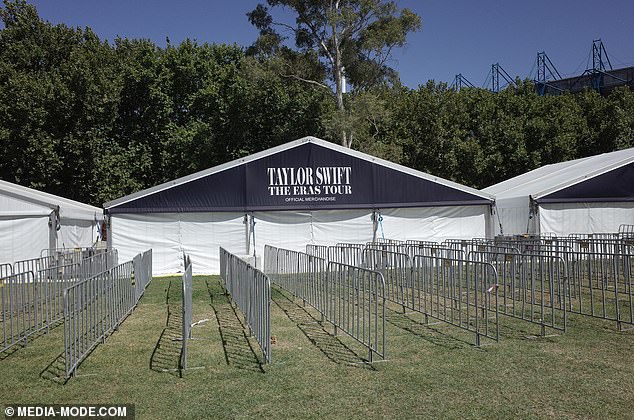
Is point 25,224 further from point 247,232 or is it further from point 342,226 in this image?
point 342,226

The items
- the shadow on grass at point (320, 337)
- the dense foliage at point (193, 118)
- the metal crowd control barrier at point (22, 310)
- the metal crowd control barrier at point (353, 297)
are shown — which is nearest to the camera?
the shadow on grass at point (320, 337)

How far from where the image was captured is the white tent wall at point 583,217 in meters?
23.5

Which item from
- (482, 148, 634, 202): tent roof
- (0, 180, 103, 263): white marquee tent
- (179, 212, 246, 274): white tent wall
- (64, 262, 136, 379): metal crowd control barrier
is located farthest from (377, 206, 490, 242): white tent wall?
(64, 262, 136, 379): metal crowd control barrier

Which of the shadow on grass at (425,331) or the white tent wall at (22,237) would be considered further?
the white tent wall at (22,237)

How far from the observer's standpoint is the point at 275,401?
6.46m

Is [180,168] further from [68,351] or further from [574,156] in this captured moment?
[68,351]

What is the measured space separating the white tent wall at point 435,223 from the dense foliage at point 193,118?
10581 mm

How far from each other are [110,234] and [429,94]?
2575 centimetres

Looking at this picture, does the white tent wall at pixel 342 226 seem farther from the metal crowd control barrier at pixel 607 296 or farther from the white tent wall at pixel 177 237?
the metal crowd control barrier at pixel 607 296

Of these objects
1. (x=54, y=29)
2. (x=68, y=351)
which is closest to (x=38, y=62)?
(x=54, y=29)

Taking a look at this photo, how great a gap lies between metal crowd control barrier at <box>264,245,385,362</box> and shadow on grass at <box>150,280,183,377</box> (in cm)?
261

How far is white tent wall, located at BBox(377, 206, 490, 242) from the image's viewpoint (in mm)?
22984

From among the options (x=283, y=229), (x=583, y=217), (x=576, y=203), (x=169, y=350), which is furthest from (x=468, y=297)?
(x=583, y=217)

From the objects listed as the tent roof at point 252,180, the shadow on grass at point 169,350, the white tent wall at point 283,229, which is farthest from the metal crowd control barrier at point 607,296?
the white tent wall at point 283,229
